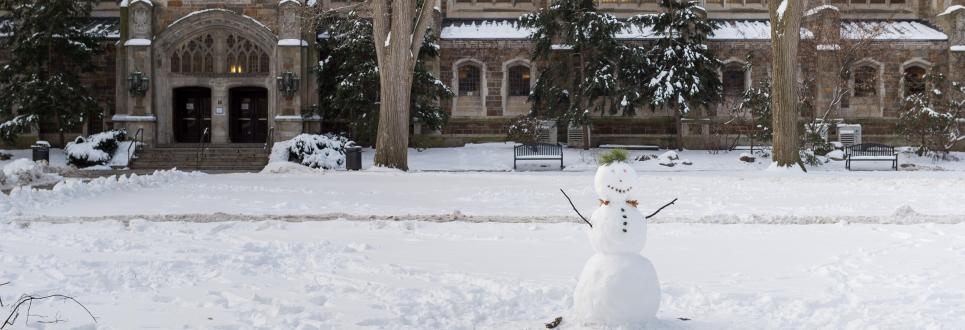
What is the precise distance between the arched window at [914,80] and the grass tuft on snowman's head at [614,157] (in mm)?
29795

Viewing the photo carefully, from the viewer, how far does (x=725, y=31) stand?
1227 inches

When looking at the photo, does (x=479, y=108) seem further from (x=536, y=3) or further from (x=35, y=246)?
(x=35, y=246)

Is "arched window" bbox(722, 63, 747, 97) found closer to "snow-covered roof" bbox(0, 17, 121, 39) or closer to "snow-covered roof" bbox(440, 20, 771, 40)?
"snow-covered roof" bbox(440, 20, 771, 40)

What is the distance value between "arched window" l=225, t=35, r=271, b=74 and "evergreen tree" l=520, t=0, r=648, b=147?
991cm

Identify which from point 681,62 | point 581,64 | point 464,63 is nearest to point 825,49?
point 681,62

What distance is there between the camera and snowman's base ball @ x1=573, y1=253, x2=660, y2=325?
4637 mm

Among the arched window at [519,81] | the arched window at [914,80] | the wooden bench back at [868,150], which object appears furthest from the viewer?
the arched window at [519,81]

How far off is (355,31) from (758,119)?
48.3ft

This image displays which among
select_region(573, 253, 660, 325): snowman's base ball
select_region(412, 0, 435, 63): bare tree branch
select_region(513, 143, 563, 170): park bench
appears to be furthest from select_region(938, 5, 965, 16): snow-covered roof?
select_region(573, 253, 660, 325): snowman's base ball

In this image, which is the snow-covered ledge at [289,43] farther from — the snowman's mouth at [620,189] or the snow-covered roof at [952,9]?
the snow-covered roof at [952,9]

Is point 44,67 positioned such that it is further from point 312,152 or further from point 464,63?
point 464,63

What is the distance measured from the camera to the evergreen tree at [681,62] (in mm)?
26969

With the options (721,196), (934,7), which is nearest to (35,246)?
(721,196)

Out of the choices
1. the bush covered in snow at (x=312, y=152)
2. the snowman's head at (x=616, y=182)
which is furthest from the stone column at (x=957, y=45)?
the snowman's head at (x=616, y=182)
